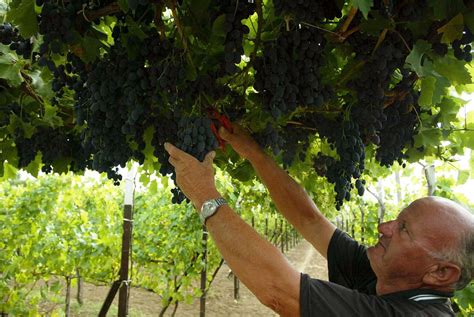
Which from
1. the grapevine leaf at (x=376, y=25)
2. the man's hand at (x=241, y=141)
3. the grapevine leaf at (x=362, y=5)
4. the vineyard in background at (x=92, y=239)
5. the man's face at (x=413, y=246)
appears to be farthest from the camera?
the vineyard in background at (x=92, y=239)

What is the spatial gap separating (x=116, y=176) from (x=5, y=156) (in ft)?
3.13

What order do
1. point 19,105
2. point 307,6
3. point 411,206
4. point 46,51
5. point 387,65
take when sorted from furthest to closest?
1. point 19,105
2. point 411,206
3. point 46,51
4. point 387,65
5. point 307,6

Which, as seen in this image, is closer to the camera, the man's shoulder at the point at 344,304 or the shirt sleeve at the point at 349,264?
the man's shoulder at the point at 344,304

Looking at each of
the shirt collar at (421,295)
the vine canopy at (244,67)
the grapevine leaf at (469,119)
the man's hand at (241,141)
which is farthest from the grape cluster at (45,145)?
the grapevine leaf at (469,119)

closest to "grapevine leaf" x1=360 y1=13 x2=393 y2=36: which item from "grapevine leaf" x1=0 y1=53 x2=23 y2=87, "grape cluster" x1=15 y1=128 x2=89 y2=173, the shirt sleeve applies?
the shirt sleeve

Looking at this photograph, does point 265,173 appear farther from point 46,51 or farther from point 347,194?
point 46,51

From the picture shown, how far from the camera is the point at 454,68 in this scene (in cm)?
172

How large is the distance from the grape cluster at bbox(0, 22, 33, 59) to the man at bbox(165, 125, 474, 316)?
84 cm

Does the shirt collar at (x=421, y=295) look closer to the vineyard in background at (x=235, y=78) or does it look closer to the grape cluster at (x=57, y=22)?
the vineyard in background at (x=235, y=78)

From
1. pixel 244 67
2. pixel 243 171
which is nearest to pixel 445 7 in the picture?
pixel 244 67

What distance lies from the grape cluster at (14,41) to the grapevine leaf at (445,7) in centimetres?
169

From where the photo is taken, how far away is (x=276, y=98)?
65.5 inches

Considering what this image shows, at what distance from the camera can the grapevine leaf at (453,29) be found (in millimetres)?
1365

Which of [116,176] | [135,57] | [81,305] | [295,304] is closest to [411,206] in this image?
[295,304]
